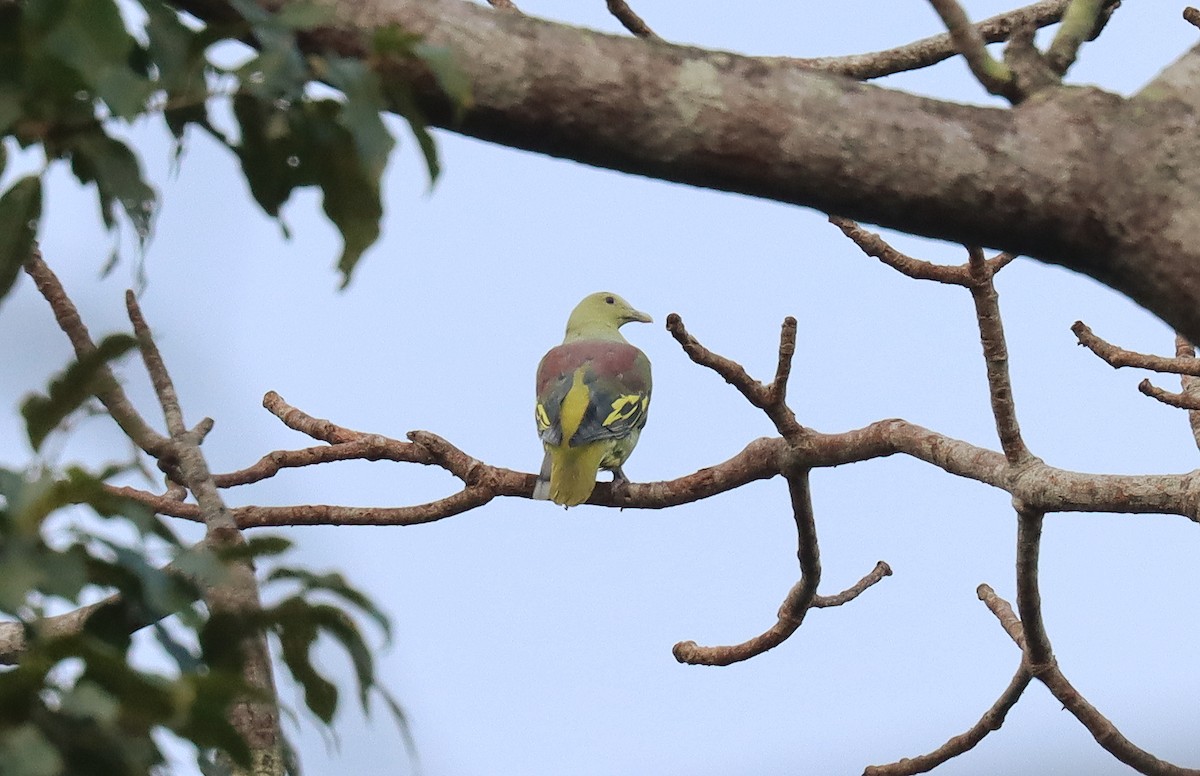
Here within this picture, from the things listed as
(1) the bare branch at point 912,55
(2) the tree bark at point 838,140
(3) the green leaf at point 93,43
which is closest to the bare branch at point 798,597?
(1) the bare branch at point 912,55

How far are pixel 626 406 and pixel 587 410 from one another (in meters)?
0.21

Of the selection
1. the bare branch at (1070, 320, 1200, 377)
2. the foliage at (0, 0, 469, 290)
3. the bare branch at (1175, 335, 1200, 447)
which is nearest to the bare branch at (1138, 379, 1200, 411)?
the bare branch at (1070, 320, 1200, 377)

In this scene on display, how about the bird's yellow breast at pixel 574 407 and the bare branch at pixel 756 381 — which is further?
the bird's yellow breast at pixel 574 407

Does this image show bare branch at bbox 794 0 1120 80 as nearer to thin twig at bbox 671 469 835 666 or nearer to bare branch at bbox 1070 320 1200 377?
bare branch at bbox 1070 320 1200 377

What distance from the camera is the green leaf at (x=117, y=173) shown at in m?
0.96

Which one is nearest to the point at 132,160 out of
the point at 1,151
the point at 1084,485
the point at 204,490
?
the point at 1,151

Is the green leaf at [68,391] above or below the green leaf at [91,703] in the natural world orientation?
above

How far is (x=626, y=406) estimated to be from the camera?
4949 mm

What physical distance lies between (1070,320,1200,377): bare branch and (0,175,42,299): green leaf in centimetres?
Answer: 237

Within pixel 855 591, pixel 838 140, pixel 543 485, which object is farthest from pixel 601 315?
pixel 838 140

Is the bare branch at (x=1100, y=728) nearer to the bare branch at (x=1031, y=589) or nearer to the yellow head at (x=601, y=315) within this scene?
the bare branch at (x=1031, y=589)

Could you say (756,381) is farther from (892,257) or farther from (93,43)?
(93,43)

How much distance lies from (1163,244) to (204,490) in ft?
3.22

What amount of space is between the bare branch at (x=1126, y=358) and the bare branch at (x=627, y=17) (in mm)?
1125
